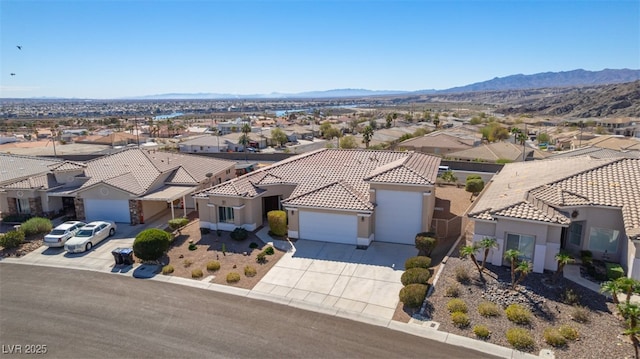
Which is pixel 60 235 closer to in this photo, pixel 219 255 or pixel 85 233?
pixel 85 233

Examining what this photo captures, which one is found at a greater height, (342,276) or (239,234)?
(239,234)

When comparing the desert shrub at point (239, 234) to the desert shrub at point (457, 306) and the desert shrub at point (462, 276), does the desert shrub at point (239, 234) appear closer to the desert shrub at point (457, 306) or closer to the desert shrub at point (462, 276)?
the desert shrub at point (462, 276)

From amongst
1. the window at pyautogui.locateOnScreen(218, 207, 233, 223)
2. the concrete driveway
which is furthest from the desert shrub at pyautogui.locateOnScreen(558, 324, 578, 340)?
the window at pyautogui.locateOnScreen(218, 207, 233, 223)

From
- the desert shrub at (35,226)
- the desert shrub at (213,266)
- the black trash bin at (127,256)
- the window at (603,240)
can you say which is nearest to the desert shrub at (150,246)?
the black trash bin at (127,256)

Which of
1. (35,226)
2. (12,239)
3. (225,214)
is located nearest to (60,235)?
(12,239)

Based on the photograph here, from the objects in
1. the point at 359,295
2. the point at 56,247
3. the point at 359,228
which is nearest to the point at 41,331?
the point at 56,247

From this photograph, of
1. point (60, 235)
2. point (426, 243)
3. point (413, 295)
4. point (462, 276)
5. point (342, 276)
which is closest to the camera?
point (413, 295)
